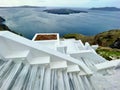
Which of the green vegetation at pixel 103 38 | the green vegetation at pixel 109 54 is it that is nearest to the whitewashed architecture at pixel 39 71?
the green vegetation at pixel 109 54

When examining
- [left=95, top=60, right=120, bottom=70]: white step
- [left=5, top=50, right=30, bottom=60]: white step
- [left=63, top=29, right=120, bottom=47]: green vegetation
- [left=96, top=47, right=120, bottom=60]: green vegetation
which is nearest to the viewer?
[left=5, top=50, right=30, bottom=60]: white step

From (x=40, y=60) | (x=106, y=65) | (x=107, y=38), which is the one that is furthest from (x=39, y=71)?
(x=107, y=38)

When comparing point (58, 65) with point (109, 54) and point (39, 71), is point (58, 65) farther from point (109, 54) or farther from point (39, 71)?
point (109, 54)

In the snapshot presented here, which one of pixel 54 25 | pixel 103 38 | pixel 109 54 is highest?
pixel 109 54

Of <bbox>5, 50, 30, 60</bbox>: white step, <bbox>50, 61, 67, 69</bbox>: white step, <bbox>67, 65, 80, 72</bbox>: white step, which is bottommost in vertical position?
<bbox>67, 65, 80, 72</bbox>: white step

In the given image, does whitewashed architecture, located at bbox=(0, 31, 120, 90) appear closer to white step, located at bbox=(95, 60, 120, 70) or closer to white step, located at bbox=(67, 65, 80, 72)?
white step, located at bbox=(67, 65, 80, 72)

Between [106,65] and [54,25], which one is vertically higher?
[106,65]

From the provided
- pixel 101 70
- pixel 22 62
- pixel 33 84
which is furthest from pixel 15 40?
pixel 101 70

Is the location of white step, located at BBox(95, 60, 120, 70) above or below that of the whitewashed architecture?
below

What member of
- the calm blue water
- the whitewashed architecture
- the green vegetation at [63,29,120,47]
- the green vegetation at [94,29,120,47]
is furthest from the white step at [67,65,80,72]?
the calm blue water

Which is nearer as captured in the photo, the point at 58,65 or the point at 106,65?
the point at 58,65

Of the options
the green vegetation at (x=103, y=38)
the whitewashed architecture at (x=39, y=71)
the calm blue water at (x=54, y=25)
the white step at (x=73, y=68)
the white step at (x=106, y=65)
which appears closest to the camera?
the whitewashed architecture at (x=39, y=71)

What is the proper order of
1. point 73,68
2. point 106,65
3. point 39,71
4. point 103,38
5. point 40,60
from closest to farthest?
point 39,71, point 40,60, point 73,68, point 106,65, point 103,38

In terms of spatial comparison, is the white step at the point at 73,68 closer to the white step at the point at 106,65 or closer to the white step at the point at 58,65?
the white step at the point at 58,65
